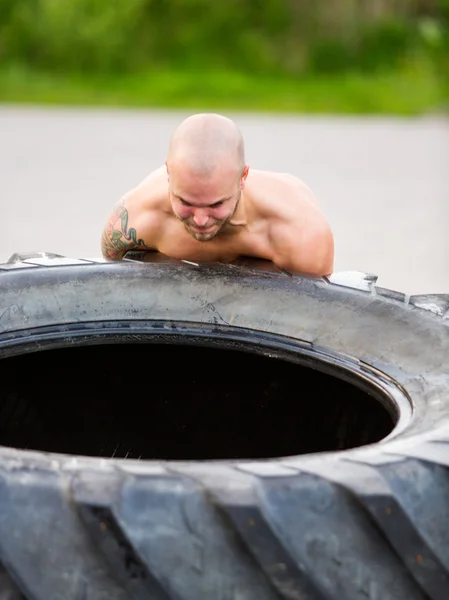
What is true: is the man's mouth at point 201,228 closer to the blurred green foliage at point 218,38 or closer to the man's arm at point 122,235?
the man's arm at point 122,235

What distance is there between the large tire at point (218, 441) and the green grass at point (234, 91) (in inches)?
286

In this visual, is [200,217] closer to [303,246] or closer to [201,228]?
[201,228]

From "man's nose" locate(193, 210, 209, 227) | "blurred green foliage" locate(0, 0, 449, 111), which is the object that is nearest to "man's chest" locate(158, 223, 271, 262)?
"man's nose" locate(193, 210, 209, 227)

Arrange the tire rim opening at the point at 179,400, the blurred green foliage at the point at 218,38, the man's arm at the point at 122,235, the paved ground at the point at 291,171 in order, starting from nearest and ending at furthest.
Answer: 1. the tire rim opening at the point at 179,400
2. the man's arm at the point at 122,235
3. the paved ground at the point at 291,171
4. the blurred green foliage at the point at 218,38

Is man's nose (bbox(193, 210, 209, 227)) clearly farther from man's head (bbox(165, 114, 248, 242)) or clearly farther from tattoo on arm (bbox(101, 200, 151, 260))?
tattoo on arm (bbox(101, 200, 151, 260))

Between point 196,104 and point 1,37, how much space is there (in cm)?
230

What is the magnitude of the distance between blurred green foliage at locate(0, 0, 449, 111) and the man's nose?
848cm

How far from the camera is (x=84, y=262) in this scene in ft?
5.50

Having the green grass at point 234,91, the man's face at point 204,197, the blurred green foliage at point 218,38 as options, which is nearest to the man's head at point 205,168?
the man's face at point 204,197

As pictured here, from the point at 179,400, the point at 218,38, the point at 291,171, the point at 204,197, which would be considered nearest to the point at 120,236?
the point at 204,197

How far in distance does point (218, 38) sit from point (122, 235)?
27.8 ft

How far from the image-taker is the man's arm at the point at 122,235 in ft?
7.14

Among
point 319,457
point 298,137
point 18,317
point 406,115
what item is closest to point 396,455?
point 319,457

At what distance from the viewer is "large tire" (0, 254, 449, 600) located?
3.14 feet
